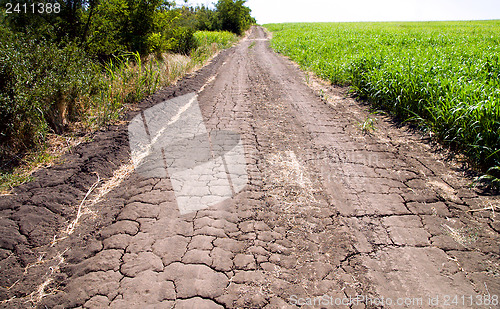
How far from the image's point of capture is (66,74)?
4.34 meters

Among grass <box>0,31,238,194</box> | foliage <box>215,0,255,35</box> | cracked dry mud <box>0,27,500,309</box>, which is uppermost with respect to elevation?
foliage <box>215,0,255,35</box>

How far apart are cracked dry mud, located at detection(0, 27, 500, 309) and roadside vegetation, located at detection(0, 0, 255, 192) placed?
4.00 feet

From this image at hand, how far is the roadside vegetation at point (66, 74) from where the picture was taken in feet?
11.2

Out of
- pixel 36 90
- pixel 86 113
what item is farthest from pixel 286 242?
pixel 86 113

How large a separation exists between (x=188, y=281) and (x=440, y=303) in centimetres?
174

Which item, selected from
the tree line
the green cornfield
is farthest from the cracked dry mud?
the tree line

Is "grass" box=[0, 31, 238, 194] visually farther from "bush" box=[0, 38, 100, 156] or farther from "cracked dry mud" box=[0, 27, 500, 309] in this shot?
"cracked dry mud" box=[0, 27, 500, 309]

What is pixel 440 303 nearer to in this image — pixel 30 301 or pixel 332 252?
pixel 332 252

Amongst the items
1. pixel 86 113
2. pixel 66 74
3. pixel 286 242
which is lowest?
pixel 286 242

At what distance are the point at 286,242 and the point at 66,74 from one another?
14.0ft

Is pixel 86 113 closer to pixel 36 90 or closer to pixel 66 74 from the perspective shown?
pixel 66 74

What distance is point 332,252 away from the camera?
2.28m

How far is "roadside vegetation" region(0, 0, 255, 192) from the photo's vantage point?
341cm

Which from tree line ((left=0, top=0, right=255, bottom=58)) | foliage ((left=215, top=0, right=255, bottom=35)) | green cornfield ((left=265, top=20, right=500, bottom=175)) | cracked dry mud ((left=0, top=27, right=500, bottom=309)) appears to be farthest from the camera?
foliage ((left=215, top=0, right=255, bottom=35))
